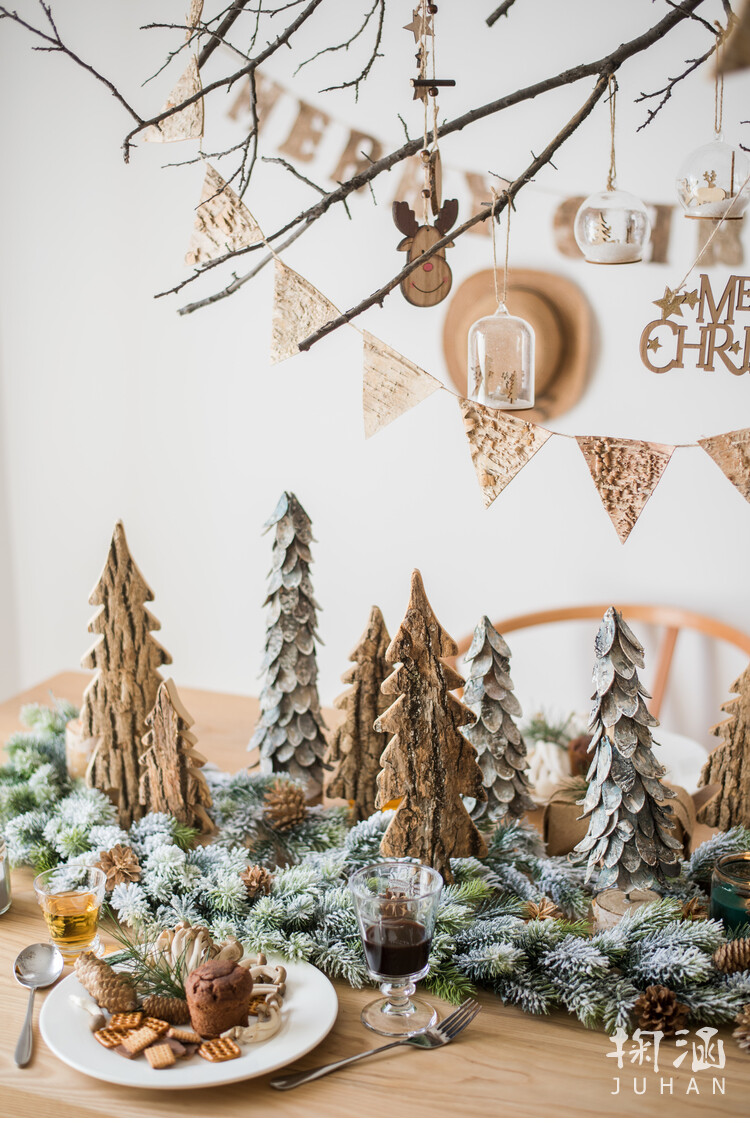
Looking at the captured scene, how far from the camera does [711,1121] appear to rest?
0.79 meters

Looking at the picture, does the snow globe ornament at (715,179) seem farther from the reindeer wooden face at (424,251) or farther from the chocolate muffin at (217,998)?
the chocolate muffin at (217,998)

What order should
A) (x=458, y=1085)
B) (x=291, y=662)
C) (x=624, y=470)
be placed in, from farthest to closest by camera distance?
(x=291, y=662)
(x=624, y=470)
(x=458, y=1085)

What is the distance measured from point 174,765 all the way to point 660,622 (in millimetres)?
1415

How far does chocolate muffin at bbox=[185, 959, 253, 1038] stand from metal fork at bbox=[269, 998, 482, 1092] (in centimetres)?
7

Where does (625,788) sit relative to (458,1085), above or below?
above

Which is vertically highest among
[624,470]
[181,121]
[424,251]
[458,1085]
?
[181,121]

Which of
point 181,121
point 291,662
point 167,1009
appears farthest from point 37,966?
point 181,121

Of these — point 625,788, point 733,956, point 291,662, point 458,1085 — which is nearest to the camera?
point 458,1085

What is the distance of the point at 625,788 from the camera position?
3.41ft

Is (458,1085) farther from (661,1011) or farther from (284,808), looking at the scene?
(284,808)

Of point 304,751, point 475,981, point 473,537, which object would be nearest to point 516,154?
point 473,537

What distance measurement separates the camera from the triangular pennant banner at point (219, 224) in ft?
4.01

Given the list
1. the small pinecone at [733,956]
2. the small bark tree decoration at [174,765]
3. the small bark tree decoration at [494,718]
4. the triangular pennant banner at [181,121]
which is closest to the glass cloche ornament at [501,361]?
the small bark tree decoration at [494,718]

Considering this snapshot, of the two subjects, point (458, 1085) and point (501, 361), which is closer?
point (458, 1085)
